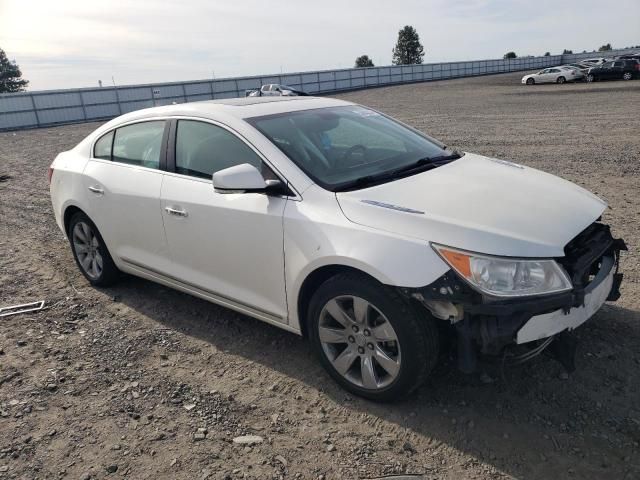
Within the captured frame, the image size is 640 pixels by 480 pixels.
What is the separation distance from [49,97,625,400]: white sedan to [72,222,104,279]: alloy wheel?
17.6 inches

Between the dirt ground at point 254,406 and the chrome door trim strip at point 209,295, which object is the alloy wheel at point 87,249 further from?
the chrome door trim strip at point 209,295

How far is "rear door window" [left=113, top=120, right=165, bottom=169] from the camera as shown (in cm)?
400

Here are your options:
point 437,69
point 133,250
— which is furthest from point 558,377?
point 437,69

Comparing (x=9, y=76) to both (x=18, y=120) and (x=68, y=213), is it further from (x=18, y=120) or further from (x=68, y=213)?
(x=68, y=213)

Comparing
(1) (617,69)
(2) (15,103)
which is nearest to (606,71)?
(1) (617,69)

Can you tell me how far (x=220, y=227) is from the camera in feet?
11.1

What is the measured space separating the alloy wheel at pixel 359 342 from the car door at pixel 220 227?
0.37 meters

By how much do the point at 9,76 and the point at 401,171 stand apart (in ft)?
320

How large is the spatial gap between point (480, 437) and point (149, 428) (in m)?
1.82

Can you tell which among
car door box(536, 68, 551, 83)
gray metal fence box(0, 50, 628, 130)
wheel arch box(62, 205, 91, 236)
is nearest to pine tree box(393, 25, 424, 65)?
gray metal fence box(0, 50, 628, 130)

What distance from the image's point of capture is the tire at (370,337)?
266cm

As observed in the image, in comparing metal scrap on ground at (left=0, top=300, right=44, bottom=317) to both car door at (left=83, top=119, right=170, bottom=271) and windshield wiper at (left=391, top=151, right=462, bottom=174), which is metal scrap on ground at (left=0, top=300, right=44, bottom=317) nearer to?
car door at (left=83, top=119, right=170, bottom=271)

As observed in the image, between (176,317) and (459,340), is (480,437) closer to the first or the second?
(459,340)

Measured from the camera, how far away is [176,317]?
14.0 ft
